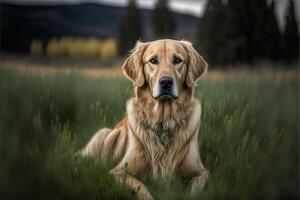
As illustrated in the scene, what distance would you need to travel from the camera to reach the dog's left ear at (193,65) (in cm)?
450

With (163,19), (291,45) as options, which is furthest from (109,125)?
(291,45)

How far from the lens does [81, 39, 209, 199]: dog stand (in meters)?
4.42

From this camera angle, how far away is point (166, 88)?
430cm

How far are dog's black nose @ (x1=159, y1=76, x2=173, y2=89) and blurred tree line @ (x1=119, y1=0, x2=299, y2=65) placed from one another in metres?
1.50

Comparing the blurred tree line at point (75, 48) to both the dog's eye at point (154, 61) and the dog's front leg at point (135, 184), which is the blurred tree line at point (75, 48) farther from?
the dog's front leg at point (135, 184)

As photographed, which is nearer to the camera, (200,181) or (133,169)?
(200,181)

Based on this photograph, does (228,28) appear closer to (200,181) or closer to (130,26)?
(130,26)

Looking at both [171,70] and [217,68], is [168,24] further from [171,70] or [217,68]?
[171,70]

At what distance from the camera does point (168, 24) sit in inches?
263

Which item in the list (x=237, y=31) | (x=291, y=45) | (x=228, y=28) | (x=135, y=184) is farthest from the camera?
(x=291, y=45)

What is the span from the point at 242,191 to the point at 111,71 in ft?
5.59

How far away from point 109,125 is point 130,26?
2000mm

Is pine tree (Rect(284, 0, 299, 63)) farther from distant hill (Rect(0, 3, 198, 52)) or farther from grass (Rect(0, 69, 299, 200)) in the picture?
grass (Rect(0, 69, 299, 200))

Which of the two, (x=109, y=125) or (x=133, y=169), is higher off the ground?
(x=109, y=125)
